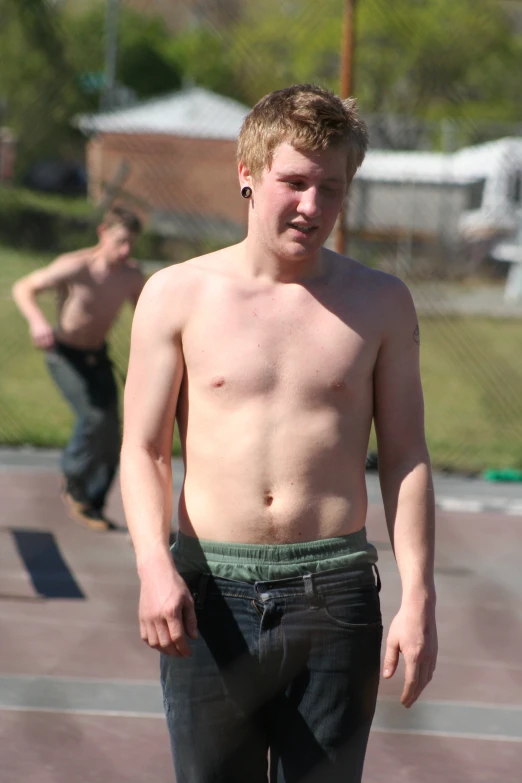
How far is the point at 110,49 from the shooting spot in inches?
319

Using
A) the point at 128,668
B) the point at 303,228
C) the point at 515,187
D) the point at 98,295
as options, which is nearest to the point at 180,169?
the point at 98,295

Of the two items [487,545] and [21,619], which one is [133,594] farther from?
[487,545]

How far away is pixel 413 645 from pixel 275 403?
1.51ft

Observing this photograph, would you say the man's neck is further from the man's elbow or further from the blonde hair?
the blonde hair

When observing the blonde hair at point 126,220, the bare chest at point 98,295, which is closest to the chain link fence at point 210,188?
the blonde hair at point 126,220

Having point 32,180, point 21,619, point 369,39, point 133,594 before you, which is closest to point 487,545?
point 133,594

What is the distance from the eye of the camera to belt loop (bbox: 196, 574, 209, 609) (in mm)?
1962

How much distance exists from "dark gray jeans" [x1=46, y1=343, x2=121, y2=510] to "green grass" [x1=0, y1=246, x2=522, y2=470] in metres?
1.60

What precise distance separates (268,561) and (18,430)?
6.46 metres

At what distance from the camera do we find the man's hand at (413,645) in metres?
1.94

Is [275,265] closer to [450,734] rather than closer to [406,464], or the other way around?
[406,464]

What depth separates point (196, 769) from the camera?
1.95m

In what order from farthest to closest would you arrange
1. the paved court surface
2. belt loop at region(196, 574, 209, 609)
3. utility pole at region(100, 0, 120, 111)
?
utility pole at region(100, 0, 120, 111)
the paved court surface
belt loop at region(196, 574, 209, 609)

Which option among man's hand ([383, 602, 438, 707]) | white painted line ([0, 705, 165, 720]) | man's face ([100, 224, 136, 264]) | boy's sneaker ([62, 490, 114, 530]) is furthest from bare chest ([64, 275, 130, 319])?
man's hand ([383, 602, 438, 707])
